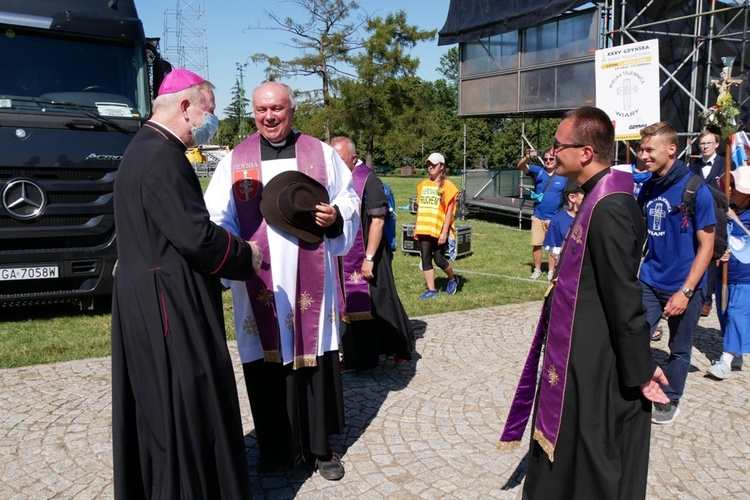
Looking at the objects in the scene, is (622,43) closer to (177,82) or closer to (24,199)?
(24,199)

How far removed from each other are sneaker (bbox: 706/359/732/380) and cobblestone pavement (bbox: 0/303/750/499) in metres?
0.08

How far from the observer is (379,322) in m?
5.61

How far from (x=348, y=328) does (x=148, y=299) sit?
284 cm

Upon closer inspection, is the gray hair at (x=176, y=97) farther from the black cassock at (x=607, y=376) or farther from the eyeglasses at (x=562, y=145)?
the black cassock at (x=607, y=376)

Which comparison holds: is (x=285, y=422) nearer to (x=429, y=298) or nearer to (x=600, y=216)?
(x=600, y=216)

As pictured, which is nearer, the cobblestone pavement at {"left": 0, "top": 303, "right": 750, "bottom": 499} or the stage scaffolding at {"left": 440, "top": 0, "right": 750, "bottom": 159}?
A: the cobblestone pavement at {"left": 0, "top": 303, "right": 750, "bottom": 499}

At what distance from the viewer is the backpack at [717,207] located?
4199 millimetres

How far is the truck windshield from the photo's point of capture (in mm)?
6641

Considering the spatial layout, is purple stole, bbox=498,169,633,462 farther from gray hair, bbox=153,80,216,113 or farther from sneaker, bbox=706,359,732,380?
sneaker, bbox=706,359,732,380

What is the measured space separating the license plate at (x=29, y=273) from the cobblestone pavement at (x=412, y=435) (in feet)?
5.55

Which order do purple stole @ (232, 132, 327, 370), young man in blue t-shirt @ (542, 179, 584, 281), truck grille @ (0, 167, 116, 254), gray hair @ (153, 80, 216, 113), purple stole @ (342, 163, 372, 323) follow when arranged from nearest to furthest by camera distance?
gray hair @ (153, 80, 216, 113) < purple stole @ (232, 132, 327, 370) < purple stole @ (342, 163, 372, 323) < truck grille @ (0, 167, 116, 254) < young man in blue t-shirt @ (542, 179, 584, 281)

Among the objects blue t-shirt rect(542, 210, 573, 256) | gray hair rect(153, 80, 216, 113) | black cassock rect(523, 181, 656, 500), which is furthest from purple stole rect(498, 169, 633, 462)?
blue t-shirt rect(542, 210, 573, 256)

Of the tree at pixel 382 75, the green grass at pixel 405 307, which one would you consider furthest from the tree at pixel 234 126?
the green grass at pixel 405 307

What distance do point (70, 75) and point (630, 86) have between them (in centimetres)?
741
